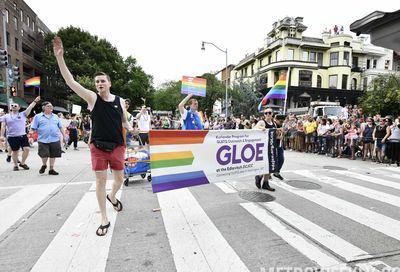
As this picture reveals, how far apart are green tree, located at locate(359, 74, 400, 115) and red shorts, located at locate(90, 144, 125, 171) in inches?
1047

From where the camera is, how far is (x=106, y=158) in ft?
12.4

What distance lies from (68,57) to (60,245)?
149ft

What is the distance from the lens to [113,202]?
4512 mm

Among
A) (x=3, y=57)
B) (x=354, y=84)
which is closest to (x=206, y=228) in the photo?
(x=3, y=57)

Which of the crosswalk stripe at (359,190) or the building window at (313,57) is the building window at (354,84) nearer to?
the building window at (313,57)

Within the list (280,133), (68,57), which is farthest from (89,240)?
(68,57)

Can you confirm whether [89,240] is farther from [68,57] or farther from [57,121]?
[68,57]

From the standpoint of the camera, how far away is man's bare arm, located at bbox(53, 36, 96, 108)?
3332 millimetres

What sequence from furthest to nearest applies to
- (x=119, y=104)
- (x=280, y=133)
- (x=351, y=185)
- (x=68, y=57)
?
(x=68, y=57) < (x=351, y=185) < (x=280, y=133) < (x=119, y=104)

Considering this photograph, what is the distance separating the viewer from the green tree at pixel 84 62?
4193cm

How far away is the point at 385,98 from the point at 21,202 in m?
29.7

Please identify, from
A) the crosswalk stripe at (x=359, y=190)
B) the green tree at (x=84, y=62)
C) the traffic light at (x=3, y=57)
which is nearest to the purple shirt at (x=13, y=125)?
the crosswalk stripe at (x=359, y=190)

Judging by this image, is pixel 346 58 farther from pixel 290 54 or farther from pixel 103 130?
pixel 103 130

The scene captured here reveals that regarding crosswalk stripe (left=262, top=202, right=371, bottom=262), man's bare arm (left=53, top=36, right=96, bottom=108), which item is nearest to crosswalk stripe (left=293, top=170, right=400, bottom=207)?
crosswalk stripe (left=262, top=202, right=371, bottom=262)
